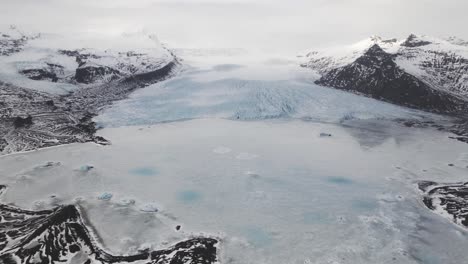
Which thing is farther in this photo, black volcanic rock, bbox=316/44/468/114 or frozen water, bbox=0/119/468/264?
black volcanic rock, bbox=316/44/468/114

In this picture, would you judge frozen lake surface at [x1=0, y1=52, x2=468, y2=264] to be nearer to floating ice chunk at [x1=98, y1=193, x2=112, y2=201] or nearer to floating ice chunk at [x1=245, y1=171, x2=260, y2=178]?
floating ice chunk at [x1=245, y1=171, x2=260, y2=178]

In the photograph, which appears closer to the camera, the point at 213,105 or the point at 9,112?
the point at 9,112

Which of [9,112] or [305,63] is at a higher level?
[305,63]

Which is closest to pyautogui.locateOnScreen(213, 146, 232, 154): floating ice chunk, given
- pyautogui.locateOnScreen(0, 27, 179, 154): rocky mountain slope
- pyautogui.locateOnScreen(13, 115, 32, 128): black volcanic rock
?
pyautogui.locateOnScreen(0, 27, 179, 154): rocky mountain slope

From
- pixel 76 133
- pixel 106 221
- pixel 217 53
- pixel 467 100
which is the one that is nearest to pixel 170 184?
pixel 106 221

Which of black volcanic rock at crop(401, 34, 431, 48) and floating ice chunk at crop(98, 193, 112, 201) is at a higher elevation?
black volcanic rock at crop(401, 34, 431, 48)

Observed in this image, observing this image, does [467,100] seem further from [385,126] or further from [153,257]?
[153,257]
